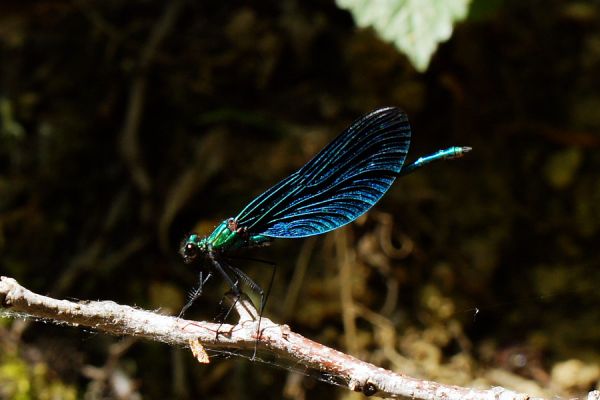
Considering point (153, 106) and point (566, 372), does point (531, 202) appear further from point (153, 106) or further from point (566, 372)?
point (153, 106)

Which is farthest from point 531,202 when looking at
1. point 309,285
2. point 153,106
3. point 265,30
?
point 153,106

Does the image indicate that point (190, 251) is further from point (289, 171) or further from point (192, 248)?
point (289, 171)

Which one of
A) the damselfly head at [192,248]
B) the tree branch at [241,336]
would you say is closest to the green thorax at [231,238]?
the damselfly head at [192,248]

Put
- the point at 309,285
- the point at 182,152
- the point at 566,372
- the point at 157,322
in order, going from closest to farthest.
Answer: the point at 157,322
the point at 566,372
the point at 309,285
the point at 182,152

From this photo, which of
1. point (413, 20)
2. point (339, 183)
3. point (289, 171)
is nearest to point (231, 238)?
point (339, 183)

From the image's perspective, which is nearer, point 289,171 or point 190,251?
point 190,251

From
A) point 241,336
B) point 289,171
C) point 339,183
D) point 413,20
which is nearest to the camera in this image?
point 241,336

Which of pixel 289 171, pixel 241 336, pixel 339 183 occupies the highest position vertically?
pixel 289 171

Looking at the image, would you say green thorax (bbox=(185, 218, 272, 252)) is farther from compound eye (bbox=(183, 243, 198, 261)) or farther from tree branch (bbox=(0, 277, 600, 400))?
tree branch (bbox=(0, 277, 600, 400))

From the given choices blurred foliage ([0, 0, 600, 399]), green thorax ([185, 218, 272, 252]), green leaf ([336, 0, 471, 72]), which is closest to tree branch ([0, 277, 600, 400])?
green thorax ([185, 218, 272, 252])
